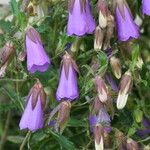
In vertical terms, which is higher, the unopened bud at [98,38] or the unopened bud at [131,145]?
the unopened bud at [98,38]

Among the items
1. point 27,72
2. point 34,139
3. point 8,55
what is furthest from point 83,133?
point 8,55

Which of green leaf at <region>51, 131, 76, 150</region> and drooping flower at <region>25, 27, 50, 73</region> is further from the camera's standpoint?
green leaf at <region>51, 131, 76, 150</region>

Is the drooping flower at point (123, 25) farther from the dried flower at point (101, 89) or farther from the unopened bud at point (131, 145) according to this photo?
the unopened bud at point (131, 145)

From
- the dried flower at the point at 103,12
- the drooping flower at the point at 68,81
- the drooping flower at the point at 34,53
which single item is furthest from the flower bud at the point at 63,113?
the dried flower at the point at 103,12

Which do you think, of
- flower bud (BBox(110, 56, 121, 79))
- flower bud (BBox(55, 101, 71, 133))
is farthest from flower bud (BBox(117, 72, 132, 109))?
flower bud (BBox(55, 101, 71, 133))

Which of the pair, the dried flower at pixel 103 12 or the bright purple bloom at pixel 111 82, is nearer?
the dried flower at pixel 103 12

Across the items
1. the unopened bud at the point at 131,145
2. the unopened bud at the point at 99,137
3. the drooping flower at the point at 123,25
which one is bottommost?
the unopened bud at the point at 131,145

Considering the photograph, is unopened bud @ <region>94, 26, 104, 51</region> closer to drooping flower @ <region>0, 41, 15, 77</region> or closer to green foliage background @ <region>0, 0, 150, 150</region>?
→ green foliage background @ <region>0, 0, 150, 150</region>

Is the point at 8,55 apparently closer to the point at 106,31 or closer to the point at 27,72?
the point at 27,72
